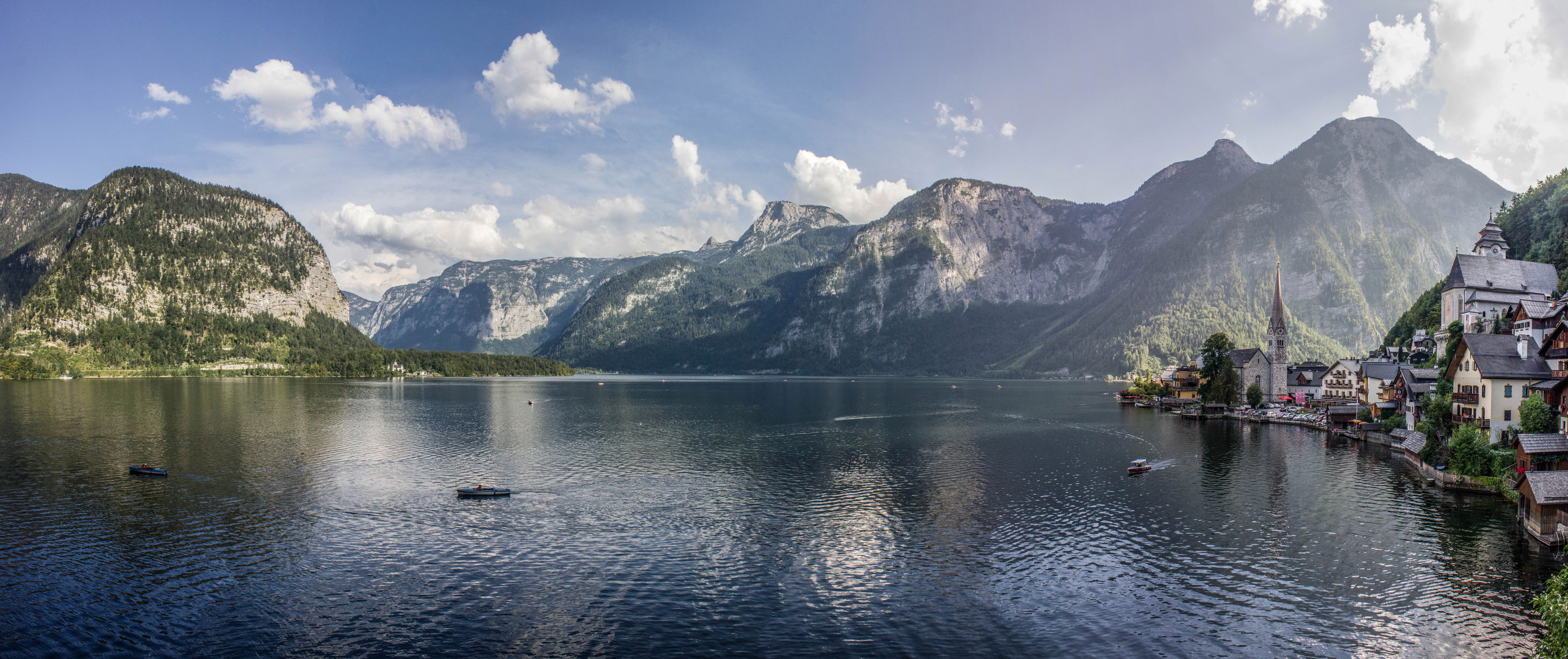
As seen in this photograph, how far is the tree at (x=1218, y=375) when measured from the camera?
13525 centimetres

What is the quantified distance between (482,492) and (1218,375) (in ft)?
471

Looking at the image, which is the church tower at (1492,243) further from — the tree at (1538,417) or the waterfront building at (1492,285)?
the tree at (1538,417)

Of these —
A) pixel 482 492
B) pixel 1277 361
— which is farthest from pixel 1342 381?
pixel 482 492

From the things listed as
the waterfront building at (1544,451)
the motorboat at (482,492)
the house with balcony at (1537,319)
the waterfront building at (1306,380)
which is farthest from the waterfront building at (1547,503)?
the waterfront building at (1306,380)

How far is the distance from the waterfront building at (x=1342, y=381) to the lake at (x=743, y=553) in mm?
48287

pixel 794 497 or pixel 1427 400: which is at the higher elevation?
pixel 1427 400

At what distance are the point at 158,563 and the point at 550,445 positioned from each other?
47135 millimetres

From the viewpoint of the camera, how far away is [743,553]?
37.8m

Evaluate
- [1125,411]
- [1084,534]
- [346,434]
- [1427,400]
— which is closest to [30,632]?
[1084,534]

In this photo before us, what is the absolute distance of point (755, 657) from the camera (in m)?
25.1

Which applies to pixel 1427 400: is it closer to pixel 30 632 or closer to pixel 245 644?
pixel 245 644

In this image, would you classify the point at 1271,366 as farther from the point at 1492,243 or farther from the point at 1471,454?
the point at 1471,454

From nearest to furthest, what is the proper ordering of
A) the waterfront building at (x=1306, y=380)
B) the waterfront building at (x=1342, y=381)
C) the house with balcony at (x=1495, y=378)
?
the house with balcony at (x=1495, y=378) → the waterfront building at (x=1342, y=381) → the waterfront building at (x=1306, y=380)

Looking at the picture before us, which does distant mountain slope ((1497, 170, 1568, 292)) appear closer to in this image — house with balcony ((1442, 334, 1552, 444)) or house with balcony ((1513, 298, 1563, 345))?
house with balcony ((1513, 298, 1563, 345))
